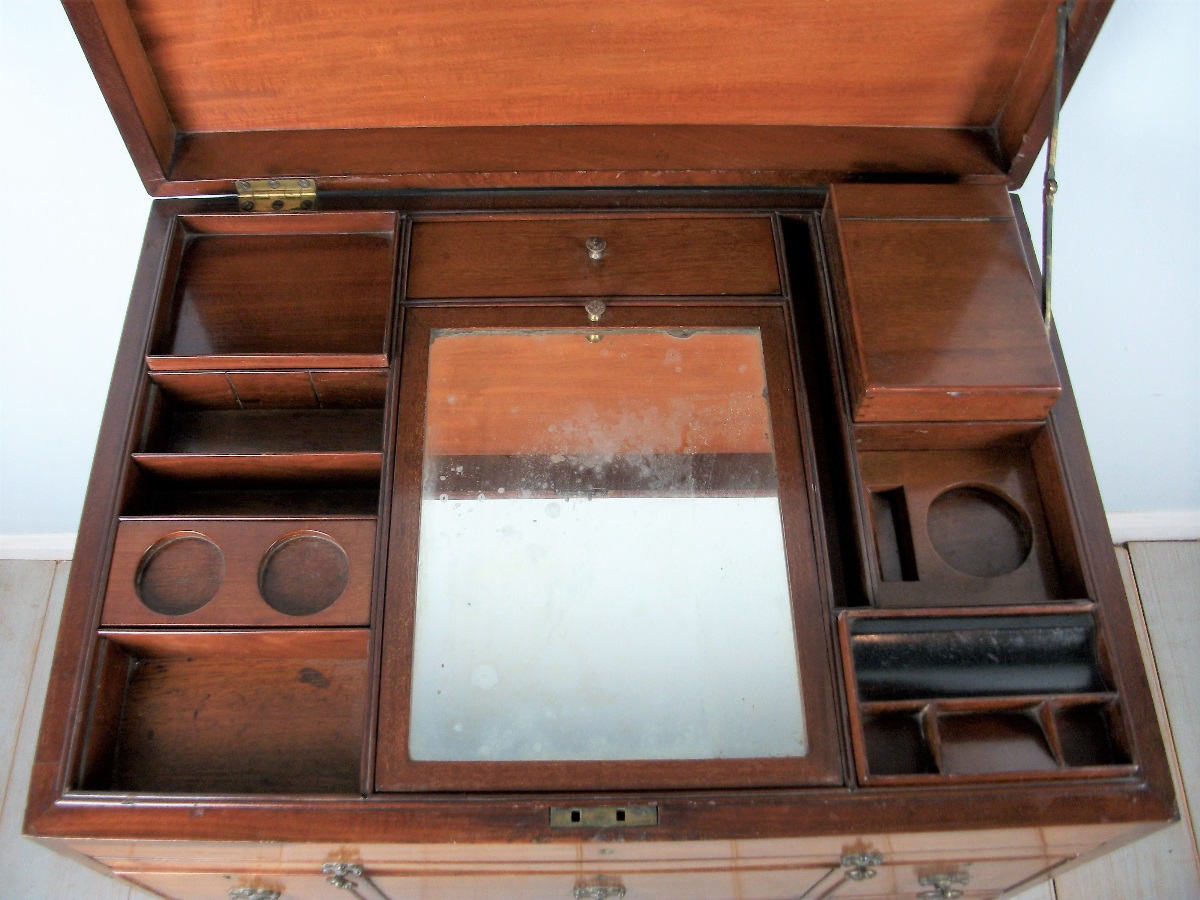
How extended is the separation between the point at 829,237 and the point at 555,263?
0.39m

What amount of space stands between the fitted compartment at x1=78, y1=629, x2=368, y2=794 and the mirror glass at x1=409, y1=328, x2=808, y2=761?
16cm

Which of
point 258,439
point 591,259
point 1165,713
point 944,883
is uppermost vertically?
point 591,259

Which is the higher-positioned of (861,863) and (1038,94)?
(1038,94)

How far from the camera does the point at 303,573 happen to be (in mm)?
1214

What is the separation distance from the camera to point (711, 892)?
1238mm

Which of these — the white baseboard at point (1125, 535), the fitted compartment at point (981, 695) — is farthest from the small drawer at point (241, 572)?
the white baseboard at point (1125, 535)

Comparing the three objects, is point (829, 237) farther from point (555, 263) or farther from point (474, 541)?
point (474, 541)

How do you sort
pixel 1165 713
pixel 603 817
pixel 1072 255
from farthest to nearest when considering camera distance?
pixel 1165 713, pixel 1072 255, pixel 603 817

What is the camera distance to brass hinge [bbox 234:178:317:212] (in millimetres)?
1393

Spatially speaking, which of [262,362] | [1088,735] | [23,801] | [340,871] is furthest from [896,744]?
[23,801]

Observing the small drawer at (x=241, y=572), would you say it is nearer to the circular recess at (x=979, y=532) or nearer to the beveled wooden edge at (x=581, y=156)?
the beveled wooden edge at (x=581, y=156)

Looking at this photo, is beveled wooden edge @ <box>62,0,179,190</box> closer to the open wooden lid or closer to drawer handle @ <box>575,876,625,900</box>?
the open wooden lid

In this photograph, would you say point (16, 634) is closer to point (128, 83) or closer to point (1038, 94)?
point (128, 83)

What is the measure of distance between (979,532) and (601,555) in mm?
504
